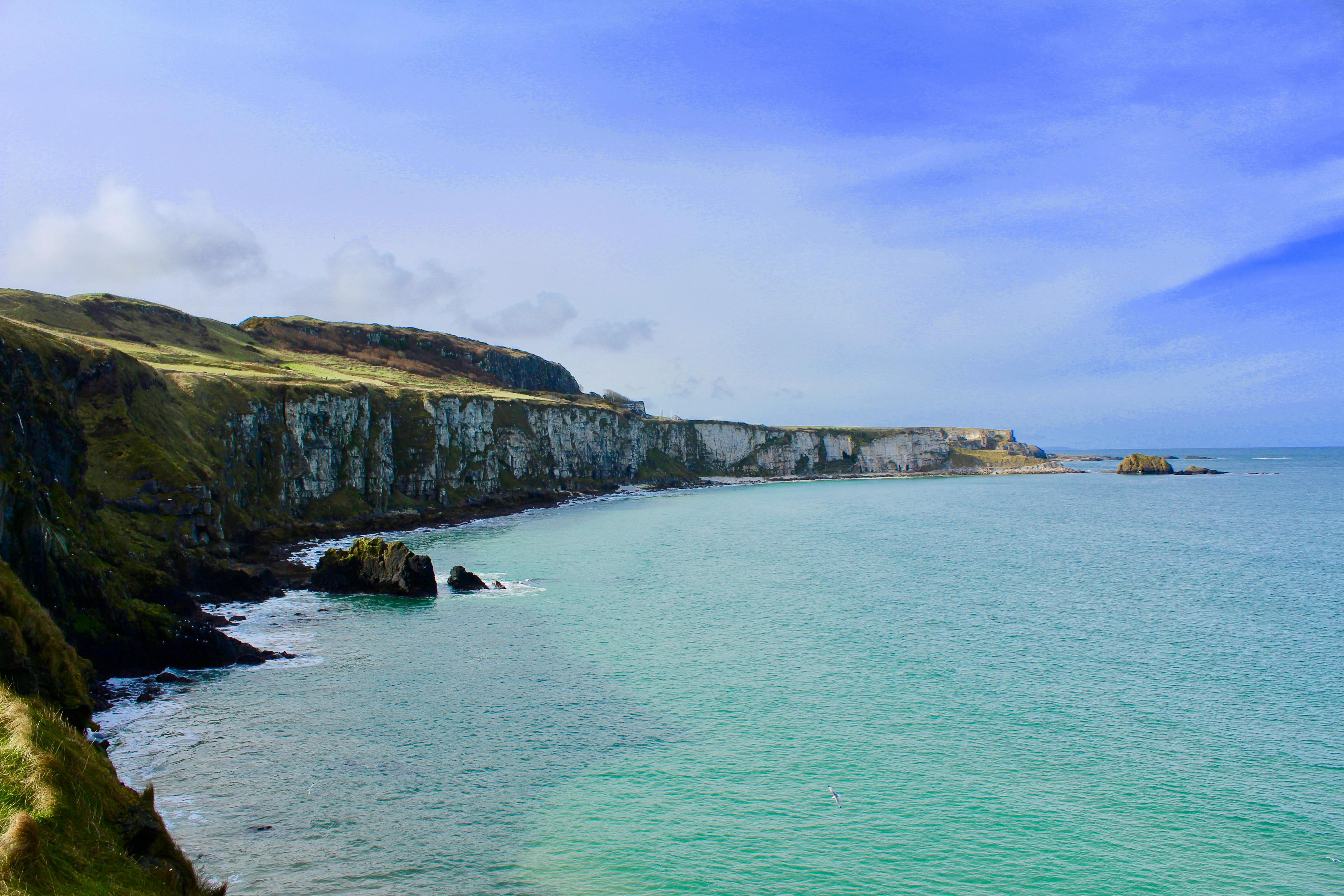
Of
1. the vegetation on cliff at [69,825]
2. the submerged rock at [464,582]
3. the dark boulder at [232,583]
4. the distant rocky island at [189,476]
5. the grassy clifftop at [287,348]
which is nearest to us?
the vegetation on cliff at [69,825]

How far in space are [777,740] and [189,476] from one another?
4034cm

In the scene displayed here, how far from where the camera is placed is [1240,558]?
55.5 m

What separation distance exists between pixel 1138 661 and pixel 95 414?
2259 inches

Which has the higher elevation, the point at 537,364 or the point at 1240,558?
the point at 537,364

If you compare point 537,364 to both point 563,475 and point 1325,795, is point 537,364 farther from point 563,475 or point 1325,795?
point 1325,795

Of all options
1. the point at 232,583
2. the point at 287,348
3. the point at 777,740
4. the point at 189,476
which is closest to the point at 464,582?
the point at 232,583

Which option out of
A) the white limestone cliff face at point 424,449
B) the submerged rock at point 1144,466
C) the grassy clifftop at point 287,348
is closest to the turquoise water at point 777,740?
the white limestone cliff face at point 424,449

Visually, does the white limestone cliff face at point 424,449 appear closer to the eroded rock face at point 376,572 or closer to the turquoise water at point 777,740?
the eroded rock face at point 376,572

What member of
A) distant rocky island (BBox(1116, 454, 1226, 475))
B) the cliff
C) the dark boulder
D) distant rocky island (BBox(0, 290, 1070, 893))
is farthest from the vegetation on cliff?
distant rocky island (BBox(1116, 454, 1226, 475))

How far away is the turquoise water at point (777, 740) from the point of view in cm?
1669

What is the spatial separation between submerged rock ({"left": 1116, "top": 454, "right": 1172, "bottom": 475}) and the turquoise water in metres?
144

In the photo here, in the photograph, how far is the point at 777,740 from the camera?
23406 millimetres

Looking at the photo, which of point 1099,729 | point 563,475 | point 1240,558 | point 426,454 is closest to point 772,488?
point 563,475

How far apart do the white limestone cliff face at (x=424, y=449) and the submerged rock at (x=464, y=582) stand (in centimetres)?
2465
